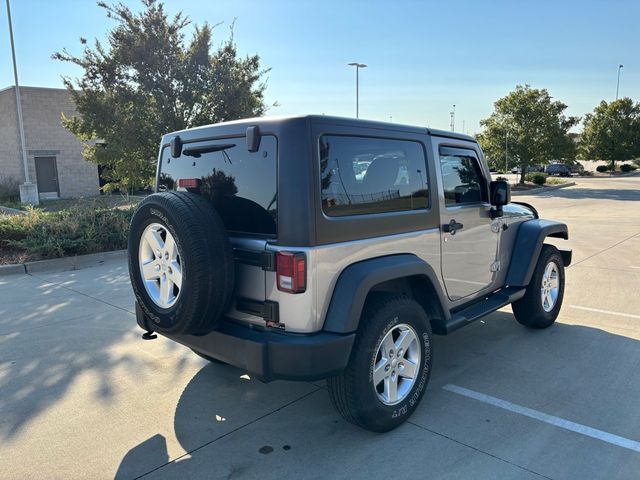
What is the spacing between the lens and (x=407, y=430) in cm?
316

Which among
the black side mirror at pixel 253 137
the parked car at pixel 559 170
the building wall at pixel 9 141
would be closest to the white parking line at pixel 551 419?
the black side mirror at pixel 253 137

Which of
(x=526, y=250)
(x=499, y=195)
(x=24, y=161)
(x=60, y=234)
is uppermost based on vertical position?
(x=24, y=161)

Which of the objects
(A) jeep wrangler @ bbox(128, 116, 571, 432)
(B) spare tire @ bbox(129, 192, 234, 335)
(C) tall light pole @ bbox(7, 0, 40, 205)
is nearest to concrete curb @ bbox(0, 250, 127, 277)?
(A) jeep wrangler @ bbox(128, 116, 571, 432)

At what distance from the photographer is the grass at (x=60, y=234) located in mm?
8375

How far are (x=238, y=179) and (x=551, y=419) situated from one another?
263 cm

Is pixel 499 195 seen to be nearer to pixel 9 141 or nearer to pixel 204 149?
pixel 204 149

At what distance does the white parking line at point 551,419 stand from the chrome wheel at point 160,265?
2.20 metres

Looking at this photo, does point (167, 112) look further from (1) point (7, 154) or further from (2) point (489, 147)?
(2) point (489, 147)

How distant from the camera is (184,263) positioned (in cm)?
280

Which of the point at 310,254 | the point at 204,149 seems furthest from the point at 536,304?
the point at 204,149

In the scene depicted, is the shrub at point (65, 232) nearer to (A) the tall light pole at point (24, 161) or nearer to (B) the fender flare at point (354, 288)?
(B) the fender flare at point (354, 288)

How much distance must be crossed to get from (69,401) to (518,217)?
4.29 m

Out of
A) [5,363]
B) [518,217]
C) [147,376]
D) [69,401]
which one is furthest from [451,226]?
[5,363]

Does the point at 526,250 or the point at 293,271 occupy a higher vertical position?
the point at 293,271
